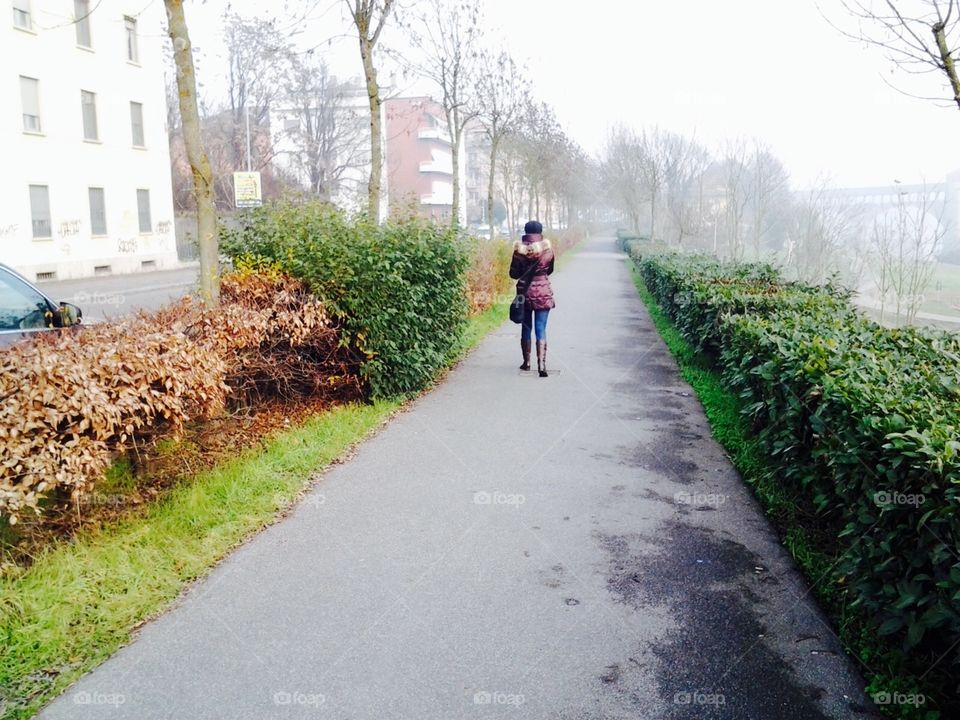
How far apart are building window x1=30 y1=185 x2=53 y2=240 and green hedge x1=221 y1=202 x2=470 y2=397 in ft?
74.0

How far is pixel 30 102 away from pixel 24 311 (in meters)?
25.2

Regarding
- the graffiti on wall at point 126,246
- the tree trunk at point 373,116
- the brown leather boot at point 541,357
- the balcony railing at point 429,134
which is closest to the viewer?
the brown leather boot at point 541,357

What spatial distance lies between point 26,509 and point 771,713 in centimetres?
375

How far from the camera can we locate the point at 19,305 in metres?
6.43

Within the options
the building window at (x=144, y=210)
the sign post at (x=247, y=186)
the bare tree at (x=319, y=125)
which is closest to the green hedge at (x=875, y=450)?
the building window at (x=144, y=210)

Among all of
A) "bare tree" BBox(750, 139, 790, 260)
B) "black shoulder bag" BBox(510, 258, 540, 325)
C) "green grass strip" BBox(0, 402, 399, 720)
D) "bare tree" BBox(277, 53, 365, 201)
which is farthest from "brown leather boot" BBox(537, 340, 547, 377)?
"bare tree" BBox(277, 53, 365, 201)

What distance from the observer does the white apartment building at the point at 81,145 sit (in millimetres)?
26281

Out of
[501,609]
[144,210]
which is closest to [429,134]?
[144,210]

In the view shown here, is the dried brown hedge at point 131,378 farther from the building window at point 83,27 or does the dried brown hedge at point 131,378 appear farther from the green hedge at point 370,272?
the building window at point 83,27

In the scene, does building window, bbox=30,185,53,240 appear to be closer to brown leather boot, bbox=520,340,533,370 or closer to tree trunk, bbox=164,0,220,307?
brown leather boot, bbox=520,340,533,370

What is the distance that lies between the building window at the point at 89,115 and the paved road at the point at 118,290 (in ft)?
17.6

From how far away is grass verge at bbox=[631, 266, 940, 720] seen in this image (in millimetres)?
3240

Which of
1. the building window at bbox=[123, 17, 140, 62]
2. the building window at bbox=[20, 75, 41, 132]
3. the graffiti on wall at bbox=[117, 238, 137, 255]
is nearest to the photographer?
the building window at bbox=[20, 75, 41, 132]

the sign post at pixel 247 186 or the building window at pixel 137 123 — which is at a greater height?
the building window at pixel 137 123
